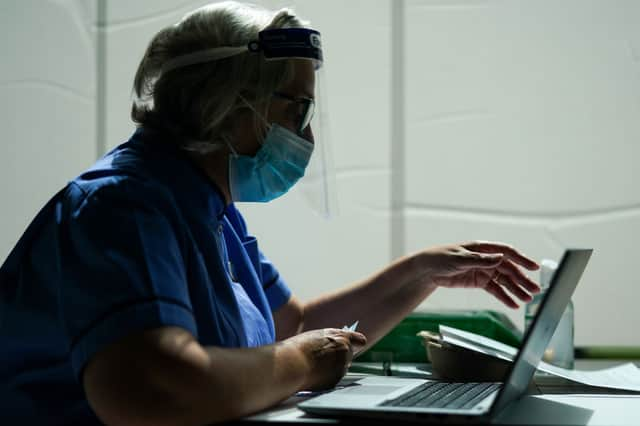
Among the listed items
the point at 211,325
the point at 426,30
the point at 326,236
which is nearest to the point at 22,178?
the point at 326,236

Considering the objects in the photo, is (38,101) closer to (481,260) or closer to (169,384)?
(481,260)

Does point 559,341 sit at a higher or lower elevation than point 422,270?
lower

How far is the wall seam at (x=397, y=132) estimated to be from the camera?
235 cm

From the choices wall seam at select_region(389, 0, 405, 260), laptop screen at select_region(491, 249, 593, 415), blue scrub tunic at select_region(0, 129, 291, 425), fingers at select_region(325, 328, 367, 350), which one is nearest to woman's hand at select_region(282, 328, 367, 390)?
fingers at select_region(325, 328, 367, 350)

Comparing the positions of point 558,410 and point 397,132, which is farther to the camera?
point 397,132

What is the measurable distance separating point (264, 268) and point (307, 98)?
44 cm

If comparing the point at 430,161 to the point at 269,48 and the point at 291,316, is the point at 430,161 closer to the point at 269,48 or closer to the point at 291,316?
the point at 291,316

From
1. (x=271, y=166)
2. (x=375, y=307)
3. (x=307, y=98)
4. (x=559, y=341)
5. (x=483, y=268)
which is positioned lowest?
(x=559, y=341)

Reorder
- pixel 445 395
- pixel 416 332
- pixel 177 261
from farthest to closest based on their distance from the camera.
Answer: pixel 416 332 < pixel 445 395 < pixel 177 261

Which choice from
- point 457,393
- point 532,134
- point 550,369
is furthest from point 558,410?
point 532,134

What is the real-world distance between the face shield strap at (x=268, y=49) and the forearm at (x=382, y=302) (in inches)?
21.9

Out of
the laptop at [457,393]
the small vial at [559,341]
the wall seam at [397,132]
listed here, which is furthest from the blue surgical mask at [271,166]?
the wall seam at [397,132]

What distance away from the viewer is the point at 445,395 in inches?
46.1

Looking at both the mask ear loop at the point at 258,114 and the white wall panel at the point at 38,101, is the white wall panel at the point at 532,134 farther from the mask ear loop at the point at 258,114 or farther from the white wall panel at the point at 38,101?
the mask ear loop at the point at 258,114
